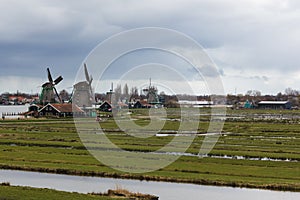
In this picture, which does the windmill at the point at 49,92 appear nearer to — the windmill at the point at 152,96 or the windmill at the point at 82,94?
the windmill at the point at 82,94

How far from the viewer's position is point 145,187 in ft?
96.4

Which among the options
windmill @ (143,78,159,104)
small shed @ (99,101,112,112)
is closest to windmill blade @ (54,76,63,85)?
small shed @ (99,101,112,112)

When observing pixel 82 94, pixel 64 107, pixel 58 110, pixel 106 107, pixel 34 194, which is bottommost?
pixel 34 194

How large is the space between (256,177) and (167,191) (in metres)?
6.93

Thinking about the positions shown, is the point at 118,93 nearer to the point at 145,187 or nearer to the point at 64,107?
the point at 64,107

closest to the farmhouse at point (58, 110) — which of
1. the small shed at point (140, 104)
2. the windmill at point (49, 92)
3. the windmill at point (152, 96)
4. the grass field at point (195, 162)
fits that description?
the windmill at point (49, 92)

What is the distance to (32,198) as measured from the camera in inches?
928

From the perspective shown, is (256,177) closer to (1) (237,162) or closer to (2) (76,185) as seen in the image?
(1) (237,162)

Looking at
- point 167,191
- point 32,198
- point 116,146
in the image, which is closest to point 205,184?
point 167,191

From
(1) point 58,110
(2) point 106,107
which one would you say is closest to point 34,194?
(1) point 58,110

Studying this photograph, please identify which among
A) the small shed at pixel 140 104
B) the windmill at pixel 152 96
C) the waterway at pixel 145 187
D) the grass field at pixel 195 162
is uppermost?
the windmill at pixel 152 96

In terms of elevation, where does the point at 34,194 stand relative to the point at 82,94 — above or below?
below

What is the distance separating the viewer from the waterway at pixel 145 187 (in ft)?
88.5

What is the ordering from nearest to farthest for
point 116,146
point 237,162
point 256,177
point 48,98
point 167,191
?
point 167,191
point 256,177
point 237,162
point 116,146
point 48,98
